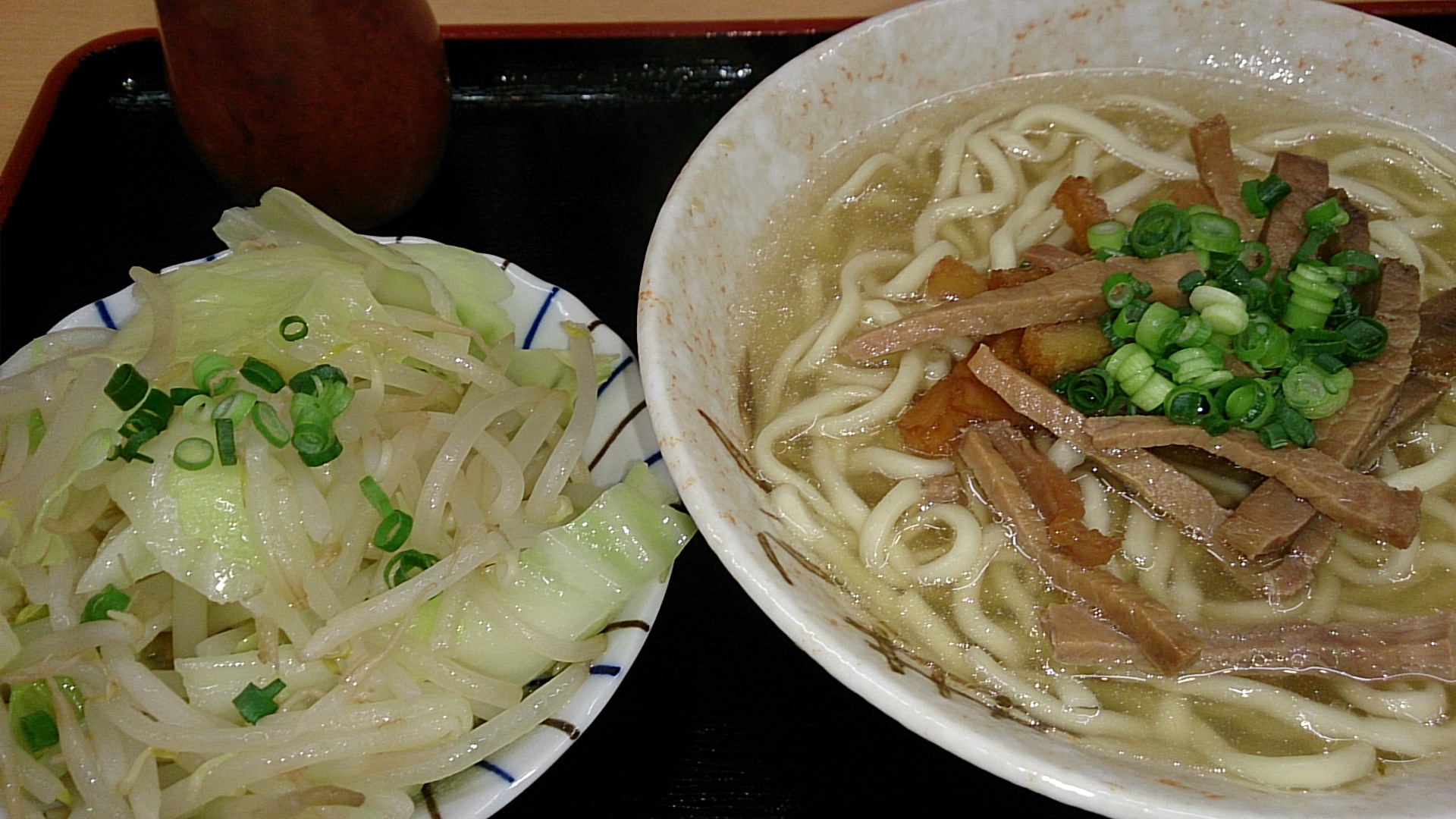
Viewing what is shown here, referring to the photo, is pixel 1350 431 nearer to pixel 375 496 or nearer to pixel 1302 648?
pixel 1302 648

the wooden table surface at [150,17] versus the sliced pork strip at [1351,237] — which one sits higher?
the sliced pork strip at [1351,237]

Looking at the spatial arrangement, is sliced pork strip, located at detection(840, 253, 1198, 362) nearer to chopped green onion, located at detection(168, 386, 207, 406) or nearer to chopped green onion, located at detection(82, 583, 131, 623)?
chopped green onion, located at detection(168, 386, 207, 406)

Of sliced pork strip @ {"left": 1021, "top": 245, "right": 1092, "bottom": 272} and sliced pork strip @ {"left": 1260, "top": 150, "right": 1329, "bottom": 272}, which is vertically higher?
sliced pork strip @ {"left": 1260, "top": 150, "right": 1329, "bottom": 272}

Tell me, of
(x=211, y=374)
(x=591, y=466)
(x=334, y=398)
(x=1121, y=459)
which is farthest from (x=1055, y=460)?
(x=211, y=374)

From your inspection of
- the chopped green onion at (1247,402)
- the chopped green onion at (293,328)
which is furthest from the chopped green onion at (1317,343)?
the chopped green onion at (293,328)

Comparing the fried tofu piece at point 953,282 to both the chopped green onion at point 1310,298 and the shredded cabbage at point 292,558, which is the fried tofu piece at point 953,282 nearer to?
the chopped green onion at point 1310,298

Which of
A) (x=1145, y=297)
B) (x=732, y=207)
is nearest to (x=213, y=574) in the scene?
(x=732, y=207)

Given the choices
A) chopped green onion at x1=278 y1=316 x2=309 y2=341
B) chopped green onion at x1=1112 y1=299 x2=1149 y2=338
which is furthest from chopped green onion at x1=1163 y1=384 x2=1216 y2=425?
chopped green onion at x1=278 y1=316 x2=309 y2=341
